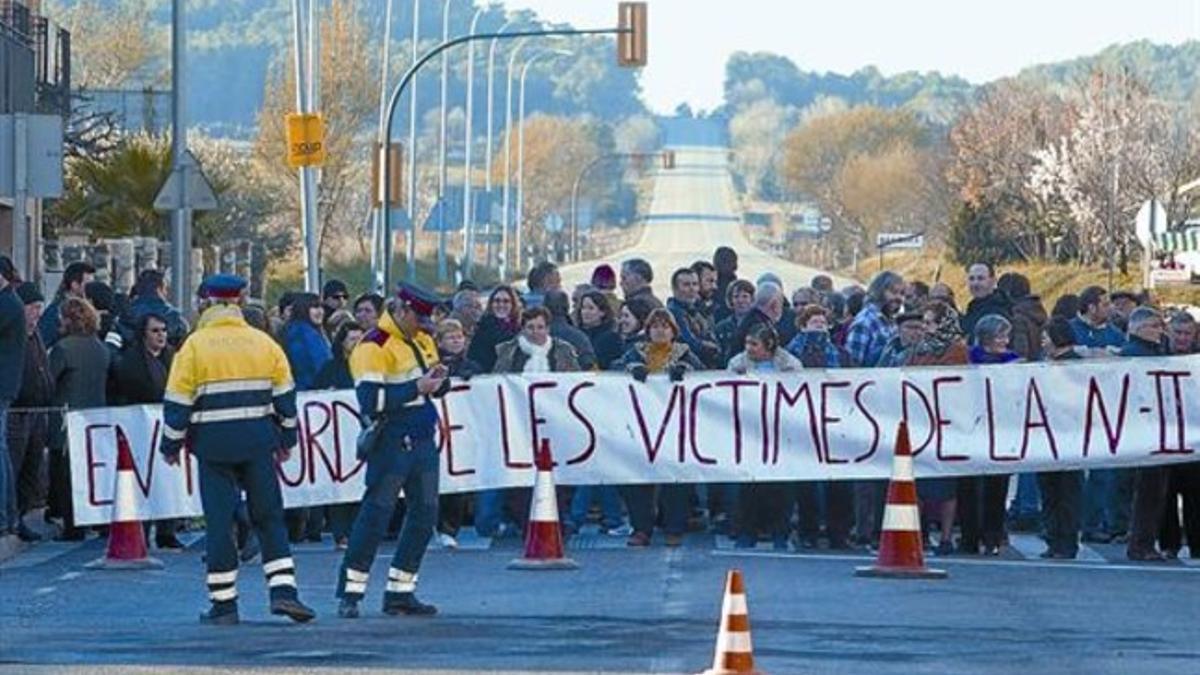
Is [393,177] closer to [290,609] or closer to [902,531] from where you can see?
[902,531]

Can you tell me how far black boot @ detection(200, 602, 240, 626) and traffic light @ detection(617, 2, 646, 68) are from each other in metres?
29.3

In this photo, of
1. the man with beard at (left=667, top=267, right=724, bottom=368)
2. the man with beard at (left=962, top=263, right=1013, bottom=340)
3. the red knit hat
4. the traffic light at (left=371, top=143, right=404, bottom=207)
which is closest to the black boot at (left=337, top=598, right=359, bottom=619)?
the man with beard at (left=667, top=267, right=724, bottom=368)

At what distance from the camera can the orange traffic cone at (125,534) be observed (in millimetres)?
19516

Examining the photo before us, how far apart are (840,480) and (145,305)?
16.7ft

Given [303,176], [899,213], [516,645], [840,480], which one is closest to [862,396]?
[840,480]

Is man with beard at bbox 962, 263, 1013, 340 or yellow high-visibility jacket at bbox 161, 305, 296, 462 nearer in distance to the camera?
yellow high-visibility jacket at bbox 161, 305, 296, 462

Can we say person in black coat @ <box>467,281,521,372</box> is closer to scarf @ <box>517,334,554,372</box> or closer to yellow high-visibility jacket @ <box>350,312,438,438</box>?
scarf @ <box>517,334,554,372</box>

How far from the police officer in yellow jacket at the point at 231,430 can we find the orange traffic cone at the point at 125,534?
3.07 m

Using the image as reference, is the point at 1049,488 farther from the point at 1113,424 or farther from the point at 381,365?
the point at 381,365

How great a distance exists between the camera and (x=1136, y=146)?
260 ft

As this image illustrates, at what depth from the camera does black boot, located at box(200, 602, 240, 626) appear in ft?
53.0

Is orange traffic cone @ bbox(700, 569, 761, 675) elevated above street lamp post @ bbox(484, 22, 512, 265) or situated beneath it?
situated beneath

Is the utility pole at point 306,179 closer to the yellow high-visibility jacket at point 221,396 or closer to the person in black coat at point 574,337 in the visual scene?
the person in black coat at point 574,337

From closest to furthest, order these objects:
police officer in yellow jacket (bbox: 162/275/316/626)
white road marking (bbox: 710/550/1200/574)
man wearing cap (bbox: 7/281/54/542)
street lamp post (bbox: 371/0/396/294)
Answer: police officer in yellow jacket (bbox: 162/275/316/626), white road marking (bbox: 710/550/1200/574), man wearing cap (bbox: 7/281/54/542), street lamp post (bbox: 371/0/396/294)
